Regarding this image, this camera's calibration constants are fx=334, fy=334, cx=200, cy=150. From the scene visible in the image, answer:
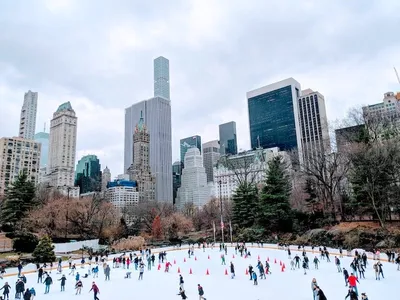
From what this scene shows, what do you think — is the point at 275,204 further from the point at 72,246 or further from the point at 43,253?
the point at 43,253

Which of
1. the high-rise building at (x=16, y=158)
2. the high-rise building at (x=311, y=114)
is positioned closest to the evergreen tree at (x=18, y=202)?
the high-rise building at (x=16, y=158)

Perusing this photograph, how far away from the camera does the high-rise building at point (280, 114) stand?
18712 cm

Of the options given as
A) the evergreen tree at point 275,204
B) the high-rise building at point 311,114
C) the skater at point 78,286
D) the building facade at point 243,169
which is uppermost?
the high-rise building at point 311,114

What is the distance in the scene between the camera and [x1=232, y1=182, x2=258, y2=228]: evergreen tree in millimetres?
54219

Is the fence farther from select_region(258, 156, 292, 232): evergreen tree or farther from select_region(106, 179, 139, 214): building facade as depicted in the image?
select_region(106, 179, 139, 214): building facade

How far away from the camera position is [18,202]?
164ft

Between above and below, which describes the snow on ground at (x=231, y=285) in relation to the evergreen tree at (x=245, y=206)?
below

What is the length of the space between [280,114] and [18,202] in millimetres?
162460

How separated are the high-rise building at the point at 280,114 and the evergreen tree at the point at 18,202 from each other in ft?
504

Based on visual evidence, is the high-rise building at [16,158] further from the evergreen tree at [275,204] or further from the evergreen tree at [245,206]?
the evergreen tree at [275,204]

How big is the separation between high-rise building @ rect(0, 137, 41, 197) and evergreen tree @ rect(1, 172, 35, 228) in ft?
264

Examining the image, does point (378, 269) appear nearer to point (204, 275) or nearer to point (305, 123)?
point (204, 275)

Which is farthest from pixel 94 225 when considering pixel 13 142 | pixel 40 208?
pixel 13 142

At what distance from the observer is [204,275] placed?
913 inches
